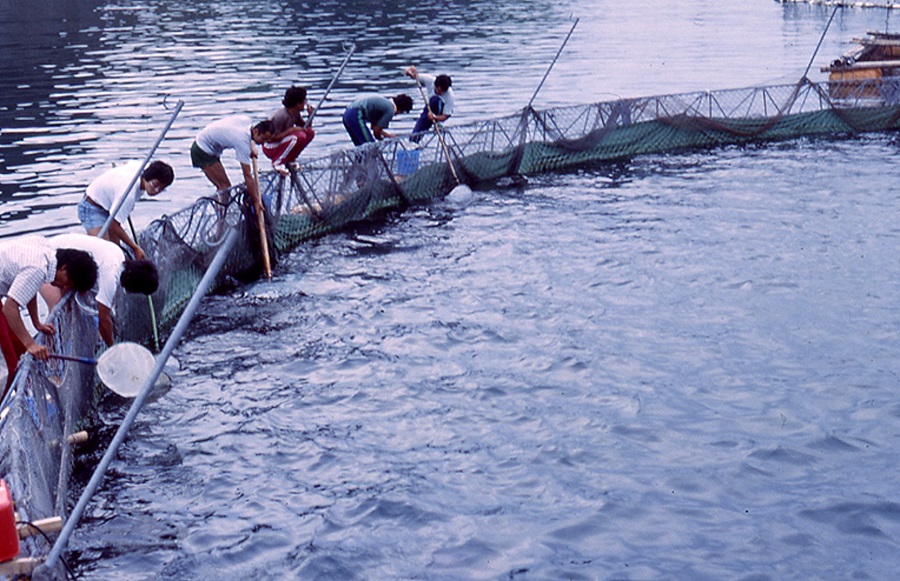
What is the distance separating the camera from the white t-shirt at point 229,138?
13320 millimetres

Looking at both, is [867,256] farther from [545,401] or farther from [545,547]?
[545,547]

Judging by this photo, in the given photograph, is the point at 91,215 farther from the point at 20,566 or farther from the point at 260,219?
the point at 20,566

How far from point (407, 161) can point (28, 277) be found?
32.2 ft

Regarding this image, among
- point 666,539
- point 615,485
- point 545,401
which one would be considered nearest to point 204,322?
point 545,401

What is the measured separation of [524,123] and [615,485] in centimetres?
1198

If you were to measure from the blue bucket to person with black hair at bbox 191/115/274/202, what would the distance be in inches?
151

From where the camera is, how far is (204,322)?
12297mm

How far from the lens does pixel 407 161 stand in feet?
57.4

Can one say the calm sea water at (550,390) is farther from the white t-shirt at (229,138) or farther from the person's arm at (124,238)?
the white t-shirt at (229,138)

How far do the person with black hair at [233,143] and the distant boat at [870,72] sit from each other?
1426 cm

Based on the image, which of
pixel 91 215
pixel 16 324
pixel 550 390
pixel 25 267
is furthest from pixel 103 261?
pixel 550 390

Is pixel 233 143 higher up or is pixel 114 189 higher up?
pixel 114 189

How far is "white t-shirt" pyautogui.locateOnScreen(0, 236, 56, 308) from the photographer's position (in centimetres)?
823

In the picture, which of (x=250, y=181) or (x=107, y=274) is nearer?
(x=107, y=274)
